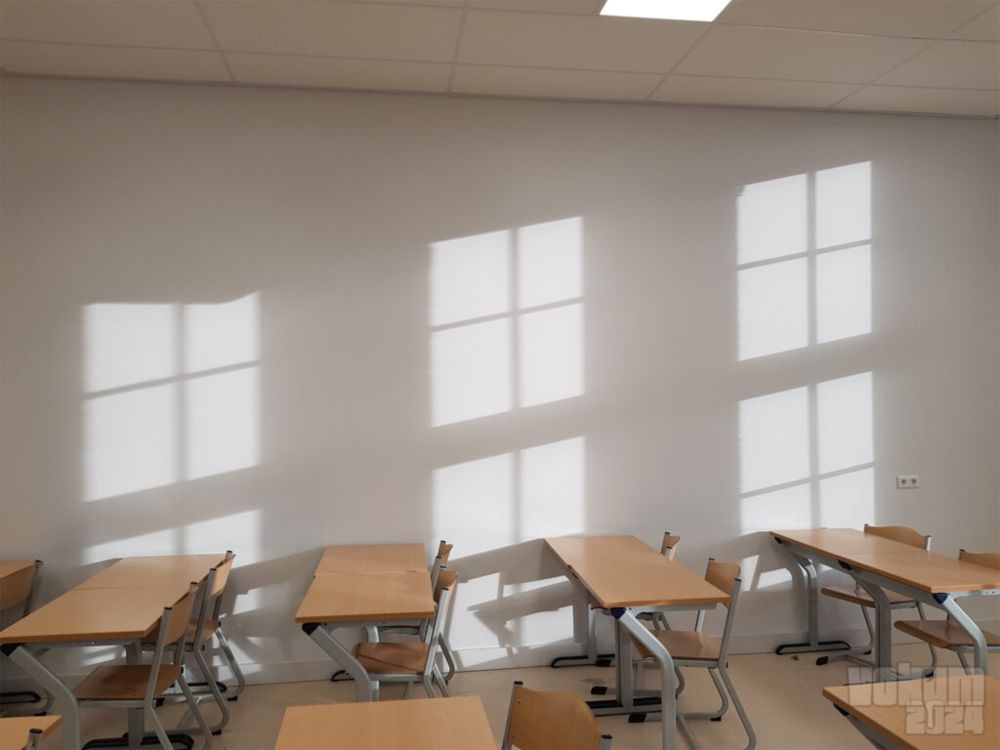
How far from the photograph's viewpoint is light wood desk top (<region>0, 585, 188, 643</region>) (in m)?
3.01

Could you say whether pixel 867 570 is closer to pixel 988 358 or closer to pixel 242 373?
pixel 988 358

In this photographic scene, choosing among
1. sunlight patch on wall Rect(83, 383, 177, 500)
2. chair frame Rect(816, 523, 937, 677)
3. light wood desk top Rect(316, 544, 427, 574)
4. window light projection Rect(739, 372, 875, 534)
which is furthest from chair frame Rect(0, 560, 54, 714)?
chair frame Rect(816, 523, 937, 677)

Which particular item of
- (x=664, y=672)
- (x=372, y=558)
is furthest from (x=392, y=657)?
(x=664, y=672)

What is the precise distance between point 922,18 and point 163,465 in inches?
181

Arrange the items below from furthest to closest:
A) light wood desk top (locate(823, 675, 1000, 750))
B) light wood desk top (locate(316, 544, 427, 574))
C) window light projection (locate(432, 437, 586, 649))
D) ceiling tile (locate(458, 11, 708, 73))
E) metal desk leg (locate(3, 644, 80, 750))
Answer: window light projection (locate(432, 437, 586, 649)) < light wood desk top (locate(316, 544, 427, 574)) < ceiling tile (locate(458, 11, 708, 73)) < metal desk leg (locate(3, 644, 80, 750)) < light wood desk top (locate(823, 675, 1000, 750))

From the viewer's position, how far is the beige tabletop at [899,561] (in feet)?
11.6

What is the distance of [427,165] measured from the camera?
464 centimetres

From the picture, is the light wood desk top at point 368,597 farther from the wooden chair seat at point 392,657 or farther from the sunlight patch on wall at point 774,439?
the sunlight patch on wall at point 774,439

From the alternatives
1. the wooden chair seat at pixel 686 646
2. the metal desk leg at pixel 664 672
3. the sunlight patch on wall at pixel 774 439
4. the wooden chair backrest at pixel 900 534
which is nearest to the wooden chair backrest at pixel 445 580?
the metal desk leg at pixel 664 672

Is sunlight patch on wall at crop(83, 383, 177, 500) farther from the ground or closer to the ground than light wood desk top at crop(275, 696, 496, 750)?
farther from the ground

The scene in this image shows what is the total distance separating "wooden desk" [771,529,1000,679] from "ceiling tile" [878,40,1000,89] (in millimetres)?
2706

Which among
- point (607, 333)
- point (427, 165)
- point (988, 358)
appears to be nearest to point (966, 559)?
point (988, 358)

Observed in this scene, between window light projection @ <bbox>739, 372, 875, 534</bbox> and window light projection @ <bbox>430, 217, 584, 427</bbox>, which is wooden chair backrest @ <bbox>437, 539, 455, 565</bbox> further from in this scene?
window light projection @ <bbox>739, 372, 875, 534</bbox>

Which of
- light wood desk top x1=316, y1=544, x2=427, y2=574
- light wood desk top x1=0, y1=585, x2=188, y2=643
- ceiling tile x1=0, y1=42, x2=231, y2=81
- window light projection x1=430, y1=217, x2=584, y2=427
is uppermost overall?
ceiling tile x1=0, y1=42, x2=231, y2=81
